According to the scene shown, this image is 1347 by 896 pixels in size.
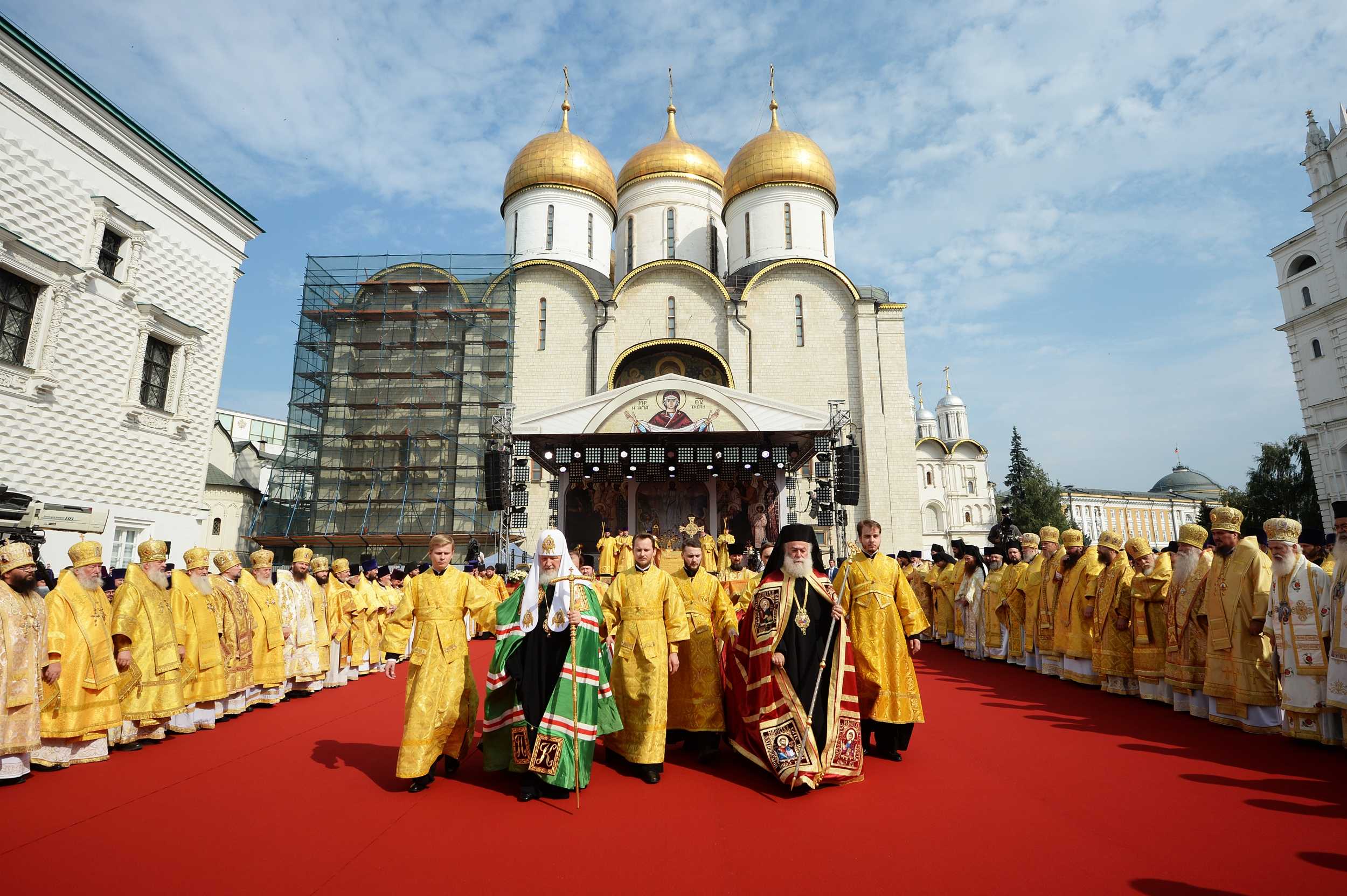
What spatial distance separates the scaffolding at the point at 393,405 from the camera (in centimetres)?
2073

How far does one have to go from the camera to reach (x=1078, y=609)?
22.7 feet

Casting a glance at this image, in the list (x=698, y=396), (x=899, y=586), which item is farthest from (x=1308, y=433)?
(x=899, y=586)

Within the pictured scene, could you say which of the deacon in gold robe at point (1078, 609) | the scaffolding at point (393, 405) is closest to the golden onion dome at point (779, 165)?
the scaffolding at point (393, 405)

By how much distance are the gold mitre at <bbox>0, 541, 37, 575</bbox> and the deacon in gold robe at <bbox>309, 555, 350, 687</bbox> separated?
331cm

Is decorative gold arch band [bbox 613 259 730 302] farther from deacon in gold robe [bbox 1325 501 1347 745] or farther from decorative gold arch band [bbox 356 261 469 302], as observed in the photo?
deacon in gold robe [bbox 1325 501 1347 745]

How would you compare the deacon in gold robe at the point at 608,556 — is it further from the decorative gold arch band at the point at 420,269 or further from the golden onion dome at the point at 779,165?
the golden onion dome at the point at 779,165

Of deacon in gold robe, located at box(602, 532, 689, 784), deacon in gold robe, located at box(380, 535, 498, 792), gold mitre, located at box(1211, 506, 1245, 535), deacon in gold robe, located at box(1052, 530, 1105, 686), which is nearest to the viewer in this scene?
deacon in gold robe, located at box(380, 535, 498, 792)

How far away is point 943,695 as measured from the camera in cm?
660

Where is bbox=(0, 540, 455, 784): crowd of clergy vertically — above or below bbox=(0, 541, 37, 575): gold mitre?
below

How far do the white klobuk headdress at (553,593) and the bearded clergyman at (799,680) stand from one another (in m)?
1.13

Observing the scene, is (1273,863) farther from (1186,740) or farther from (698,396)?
(698,396)

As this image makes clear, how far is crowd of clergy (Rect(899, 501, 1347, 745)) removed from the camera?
14.9 ft

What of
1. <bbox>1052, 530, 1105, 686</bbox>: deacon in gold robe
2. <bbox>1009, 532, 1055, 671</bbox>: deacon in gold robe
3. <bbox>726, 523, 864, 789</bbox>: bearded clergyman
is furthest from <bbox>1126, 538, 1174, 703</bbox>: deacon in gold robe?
<bbox>726, 523, 864, 789</bbox>: bearded clergyman

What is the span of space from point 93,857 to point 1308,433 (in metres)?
36.2
